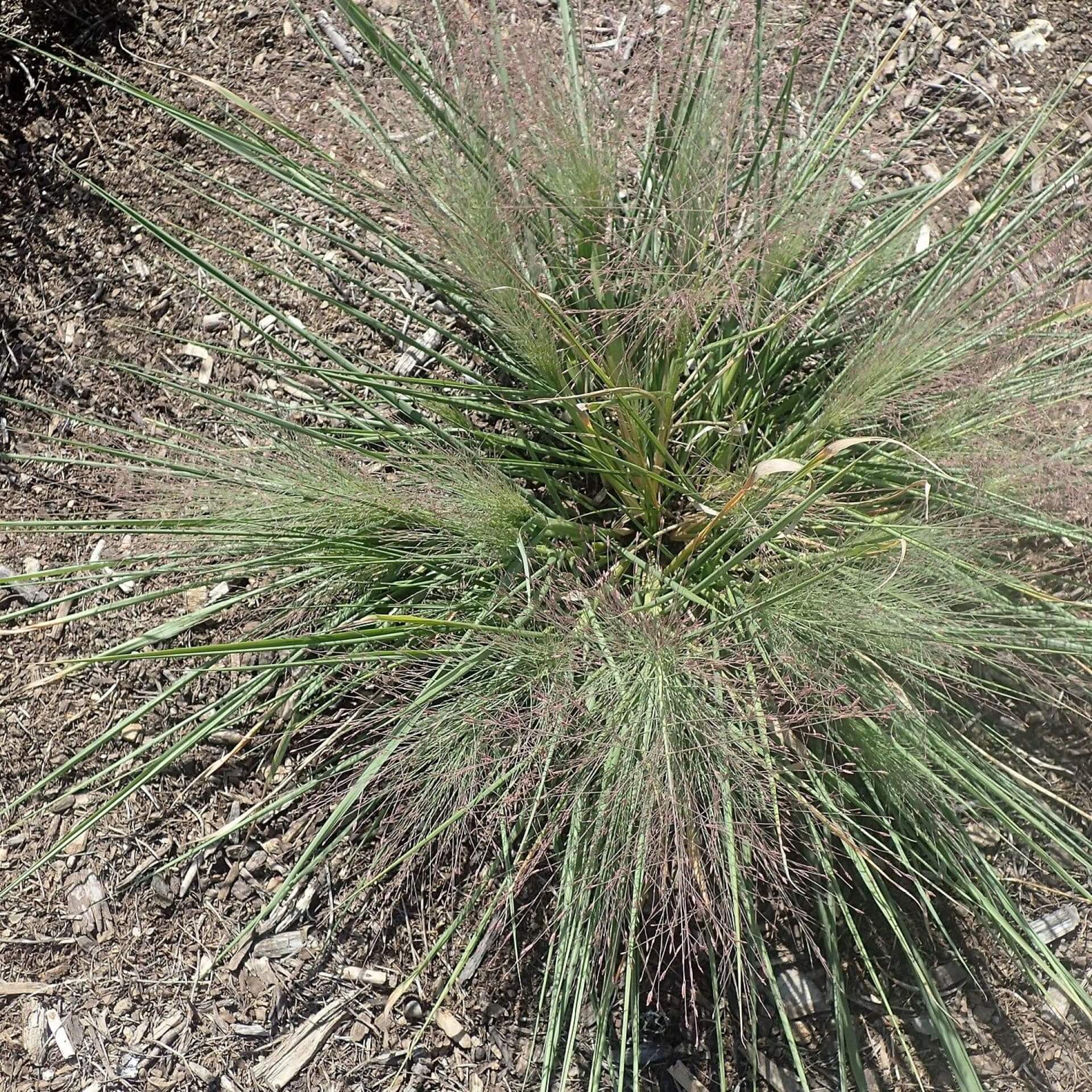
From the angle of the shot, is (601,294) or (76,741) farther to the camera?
(76,741)

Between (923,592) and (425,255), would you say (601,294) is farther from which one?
(923,592)

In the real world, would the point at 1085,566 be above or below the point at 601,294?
above

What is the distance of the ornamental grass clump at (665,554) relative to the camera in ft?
4.04

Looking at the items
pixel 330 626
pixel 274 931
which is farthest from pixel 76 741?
pixel 330 626

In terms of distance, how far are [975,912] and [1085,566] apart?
0.63 metres

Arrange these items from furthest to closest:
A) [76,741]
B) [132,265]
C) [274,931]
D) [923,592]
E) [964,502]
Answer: [132,265] < [76,741] < [274,931] < [964,502] < [923,592]

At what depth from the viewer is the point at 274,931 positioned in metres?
1.68

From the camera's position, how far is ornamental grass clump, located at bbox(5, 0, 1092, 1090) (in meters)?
1.23

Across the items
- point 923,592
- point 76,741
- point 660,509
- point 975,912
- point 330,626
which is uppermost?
point 923,592

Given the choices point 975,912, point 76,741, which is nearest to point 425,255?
point 76,741

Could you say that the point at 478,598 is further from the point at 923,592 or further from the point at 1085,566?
the point at 1085,566

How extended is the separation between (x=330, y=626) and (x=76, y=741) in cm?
71

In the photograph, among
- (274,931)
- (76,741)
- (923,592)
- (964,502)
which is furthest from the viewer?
(76,741)

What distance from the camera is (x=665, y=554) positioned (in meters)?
1.62
